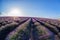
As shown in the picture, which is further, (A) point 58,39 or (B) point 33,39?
(A) point 58,39

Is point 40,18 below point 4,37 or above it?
above

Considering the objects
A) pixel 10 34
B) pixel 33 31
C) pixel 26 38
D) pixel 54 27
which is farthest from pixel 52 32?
pixel 10 34

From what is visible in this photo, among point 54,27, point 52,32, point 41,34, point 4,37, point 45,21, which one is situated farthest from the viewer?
point 45,21

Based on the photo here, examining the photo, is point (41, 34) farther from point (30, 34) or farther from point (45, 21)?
point (45, 21)

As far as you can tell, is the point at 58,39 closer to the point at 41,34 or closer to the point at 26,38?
the point at 41,34

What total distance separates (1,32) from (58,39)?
1.55 m

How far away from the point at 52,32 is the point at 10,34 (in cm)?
128

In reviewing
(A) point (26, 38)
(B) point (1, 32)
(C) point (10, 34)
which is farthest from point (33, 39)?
(B) point (1, 32)

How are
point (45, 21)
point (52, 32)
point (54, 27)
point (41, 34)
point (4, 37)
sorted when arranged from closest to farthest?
point (4, 37) < point (41, 34) < point (52, 32) < point (54, 27) < point (45, 21)

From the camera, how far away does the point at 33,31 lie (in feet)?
11.8

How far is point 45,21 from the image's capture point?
448cm

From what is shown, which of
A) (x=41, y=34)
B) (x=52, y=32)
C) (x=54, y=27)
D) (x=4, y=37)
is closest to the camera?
(x=4, y=37)

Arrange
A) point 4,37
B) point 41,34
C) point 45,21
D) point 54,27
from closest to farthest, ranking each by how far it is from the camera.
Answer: point 4,37 → point 41,34 → point 54,27 → point 45,21

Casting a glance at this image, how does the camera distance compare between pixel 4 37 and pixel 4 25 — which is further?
pixel 4 25
